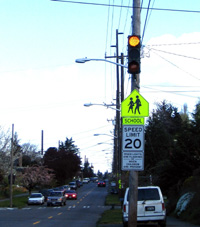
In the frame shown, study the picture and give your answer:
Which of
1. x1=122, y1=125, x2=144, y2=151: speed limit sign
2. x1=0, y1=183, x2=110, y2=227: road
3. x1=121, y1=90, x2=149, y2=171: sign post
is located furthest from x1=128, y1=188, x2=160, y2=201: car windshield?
x1=122, y1=125, x2=144, y2=151: speed limit sign

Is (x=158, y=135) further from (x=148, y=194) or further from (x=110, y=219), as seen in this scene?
(x=148, y=194)

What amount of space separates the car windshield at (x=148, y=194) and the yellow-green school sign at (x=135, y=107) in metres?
7.25

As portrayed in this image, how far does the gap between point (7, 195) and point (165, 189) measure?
30.2m

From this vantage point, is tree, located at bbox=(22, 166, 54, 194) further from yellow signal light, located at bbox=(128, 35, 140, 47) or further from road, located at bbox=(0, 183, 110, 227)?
yellow signal light, located at bbox=(128, 35, 140, 47)

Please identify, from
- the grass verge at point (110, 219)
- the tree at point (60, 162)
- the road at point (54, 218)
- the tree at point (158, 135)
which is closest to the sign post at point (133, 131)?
the road at point (54, 218)

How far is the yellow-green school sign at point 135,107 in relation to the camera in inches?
474

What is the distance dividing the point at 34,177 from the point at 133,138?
5867cm

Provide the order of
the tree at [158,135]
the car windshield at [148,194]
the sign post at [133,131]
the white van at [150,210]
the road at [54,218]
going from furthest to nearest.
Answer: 1. the tree at [158,135]
2. the road at [54,218]
3. the car windshield at [148,194]
4. the white van at [150,210]
5. the sign post at [133,131]

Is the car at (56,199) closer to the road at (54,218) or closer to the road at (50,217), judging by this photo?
the road at (50,217)

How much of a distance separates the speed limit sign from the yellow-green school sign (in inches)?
14.2

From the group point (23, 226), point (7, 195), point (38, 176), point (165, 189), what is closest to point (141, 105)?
point (23, 226)

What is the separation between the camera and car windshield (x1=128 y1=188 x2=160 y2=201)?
1836 cm

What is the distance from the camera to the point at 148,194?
18469 millimetres

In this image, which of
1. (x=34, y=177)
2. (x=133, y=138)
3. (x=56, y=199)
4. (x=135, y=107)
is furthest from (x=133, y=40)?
(x=34, y=177)
